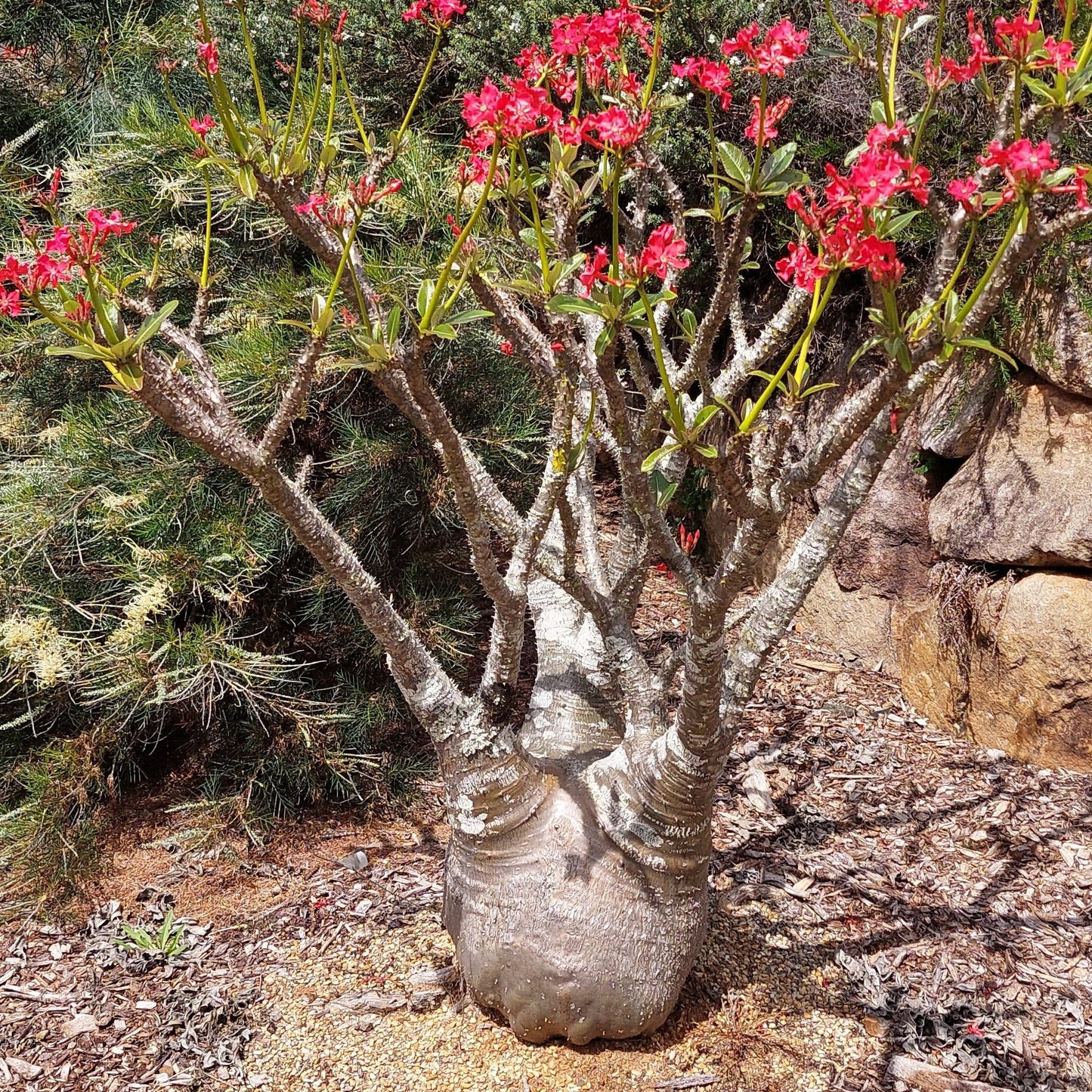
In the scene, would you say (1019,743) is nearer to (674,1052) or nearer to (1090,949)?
(1090,949)

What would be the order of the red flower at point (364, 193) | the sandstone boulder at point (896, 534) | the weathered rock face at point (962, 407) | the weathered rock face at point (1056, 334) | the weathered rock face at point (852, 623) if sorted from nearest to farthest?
the red flower at point (364, 193) → the weathered rock face at point (1056, 334) → the weathered rock face at point (962, 407) → the sandstone boulder at point (896, 534) → the weathered rock face at point (852, 623)

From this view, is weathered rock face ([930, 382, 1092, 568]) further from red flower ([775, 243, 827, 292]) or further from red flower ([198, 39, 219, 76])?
red flower ([198, 39, 219, 76])

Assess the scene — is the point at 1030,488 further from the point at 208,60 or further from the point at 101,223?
the point at 101,223

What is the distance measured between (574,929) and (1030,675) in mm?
2013

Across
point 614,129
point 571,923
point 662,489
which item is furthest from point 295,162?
point 571,923

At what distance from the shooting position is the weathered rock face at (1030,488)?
3264 millimetres

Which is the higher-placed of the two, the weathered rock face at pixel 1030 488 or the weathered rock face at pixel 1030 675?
the weathered rock face at pixel 1030 488

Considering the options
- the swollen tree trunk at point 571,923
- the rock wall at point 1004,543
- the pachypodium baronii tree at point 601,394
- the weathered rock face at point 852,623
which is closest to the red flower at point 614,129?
the pachypodium baronii tree at point 601,394

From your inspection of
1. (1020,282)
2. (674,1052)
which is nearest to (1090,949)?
(674,1052)

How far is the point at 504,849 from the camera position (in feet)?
7.22

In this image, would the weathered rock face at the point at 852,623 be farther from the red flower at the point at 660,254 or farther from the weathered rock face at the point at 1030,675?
the red flower at the point at 660,254

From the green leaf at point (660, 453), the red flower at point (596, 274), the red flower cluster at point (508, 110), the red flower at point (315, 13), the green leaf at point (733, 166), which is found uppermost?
the red flower at point (315, 13)

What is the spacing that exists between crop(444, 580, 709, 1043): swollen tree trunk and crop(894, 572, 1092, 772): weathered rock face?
1.67 m

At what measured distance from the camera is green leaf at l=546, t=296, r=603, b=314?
1355 mm
